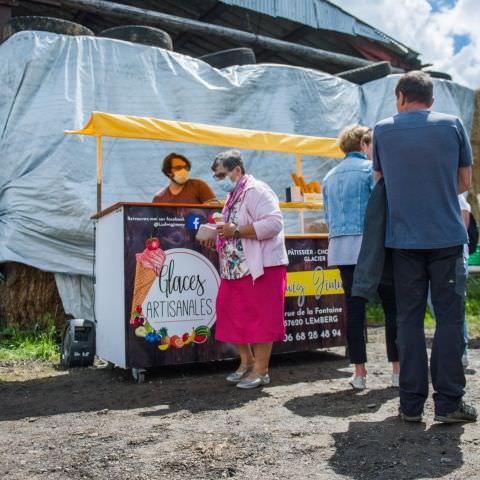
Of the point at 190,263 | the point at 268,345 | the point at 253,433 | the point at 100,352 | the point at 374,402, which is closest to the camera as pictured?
the point at 253,433

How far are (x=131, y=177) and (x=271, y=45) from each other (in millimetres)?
5090

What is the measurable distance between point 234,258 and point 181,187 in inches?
53.8

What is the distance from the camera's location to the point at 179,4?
11.3m

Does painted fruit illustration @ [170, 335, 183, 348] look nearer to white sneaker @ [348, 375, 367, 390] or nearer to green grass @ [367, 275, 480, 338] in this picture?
white sneaker @ [348, 375, 367, 390]

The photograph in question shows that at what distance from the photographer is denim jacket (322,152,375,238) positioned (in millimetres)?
4020

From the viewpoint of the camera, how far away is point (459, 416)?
9.61 feet

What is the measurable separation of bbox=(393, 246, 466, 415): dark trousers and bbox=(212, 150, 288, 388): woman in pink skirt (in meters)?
1.21

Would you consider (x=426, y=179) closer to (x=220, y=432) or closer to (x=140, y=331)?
(x=220, y=432)

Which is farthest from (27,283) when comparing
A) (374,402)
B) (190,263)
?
(374,402)

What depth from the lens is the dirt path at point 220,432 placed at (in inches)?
97.2

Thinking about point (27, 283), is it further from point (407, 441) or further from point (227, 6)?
point (227, 6)

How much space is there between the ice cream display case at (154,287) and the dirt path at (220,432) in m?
0.23

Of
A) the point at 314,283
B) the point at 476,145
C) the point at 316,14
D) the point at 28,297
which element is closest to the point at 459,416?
Result: the point at 314,283

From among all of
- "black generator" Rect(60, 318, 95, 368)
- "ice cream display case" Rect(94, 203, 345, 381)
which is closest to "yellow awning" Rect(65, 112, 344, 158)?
"ice cream display case" Rect(94, 203, 345, 381)
